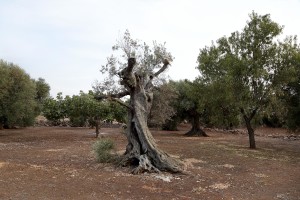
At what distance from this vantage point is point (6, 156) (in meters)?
20.1

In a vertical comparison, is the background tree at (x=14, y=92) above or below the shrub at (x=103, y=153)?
above

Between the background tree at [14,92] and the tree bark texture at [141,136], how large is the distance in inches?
678

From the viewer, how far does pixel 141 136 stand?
57.9ft

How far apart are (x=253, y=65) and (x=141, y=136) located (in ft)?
40.4

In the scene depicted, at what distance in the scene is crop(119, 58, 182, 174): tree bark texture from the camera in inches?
639

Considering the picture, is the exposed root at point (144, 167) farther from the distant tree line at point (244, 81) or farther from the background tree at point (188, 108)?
the background tree at point (188, 108)

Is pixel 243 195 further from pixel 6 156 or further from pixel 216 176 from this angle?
pixel 6 156

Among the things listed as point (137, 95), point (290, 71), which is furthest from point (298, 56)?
point (137, 95)

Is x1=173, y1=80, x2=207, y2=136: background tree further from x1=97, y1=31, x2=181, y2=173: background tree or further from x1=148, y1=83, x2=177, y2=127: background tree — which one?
x1=97, y1=31, x2=181, y2=173: background tree

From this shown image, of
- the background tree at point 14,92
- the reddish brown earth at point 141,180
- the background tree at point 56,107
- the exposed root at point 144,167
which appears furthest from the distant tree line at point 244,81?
the exposed root at point 144,167

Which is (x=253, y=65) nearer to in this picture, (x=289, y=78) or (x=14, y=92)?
(x=289, y=78)

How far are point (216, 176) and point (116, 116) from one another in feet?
72.4

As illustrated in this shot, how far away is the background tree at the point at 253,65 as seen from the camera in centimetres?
2592

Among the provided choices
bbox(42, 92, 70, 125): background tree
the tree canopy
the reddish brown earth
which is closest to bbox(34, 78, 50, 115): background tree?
bbox(42, 92, 70, 125): background tree
